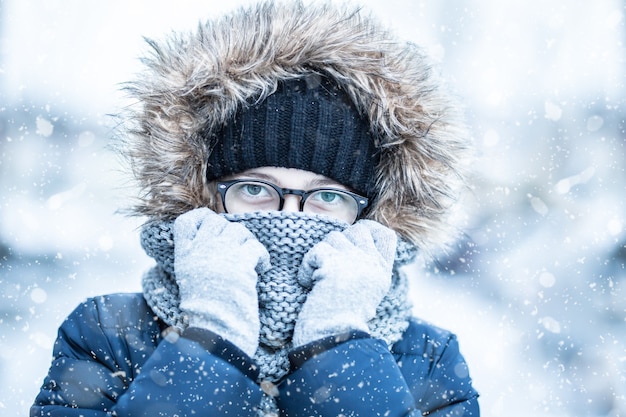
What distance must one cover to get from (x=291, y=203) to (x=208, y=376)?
0.51 meters

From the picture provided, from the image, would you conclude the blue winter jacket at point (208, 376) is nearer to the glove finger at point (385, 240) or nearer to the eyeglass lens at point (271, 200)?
the glove finger at point (385, 240)

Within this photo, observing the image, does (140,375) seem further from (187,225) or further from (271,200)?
(271,200)

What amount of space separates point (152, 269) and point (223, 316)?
457 millimetres

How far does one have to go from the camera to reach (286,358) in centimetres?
175

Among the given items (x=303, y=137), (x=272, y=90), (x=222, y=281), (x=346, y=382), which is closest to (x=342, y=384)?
(x=346, y=382)

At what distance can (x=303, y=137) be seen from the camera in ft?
6.12

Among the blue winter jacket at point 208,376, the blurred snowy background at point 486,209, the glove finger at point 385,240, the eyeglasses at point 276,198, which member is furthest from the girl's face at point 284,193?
the blurred snowy background at point 486,209

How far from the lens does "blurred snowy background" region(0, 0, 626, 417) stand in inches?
193

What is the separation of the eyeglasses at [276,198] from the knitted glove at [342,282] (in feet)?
0.41

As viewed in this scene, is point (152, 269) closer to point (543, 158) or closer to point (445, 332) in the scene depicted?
point (445, 332)

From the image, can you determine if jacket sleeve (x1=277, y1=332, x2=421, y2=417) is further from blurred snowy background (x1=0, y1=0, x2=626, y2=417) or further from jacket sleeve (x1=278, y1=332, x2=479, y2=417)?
blurred snowy background (x1=0, y1=0, x2=626, y2=417)

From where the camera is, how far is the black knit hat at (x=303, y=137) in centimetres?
186

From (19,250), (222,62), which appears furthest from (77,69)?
(222,62)

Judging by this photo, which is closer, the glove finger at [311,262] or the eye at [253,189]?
the glove finger at [311,262]
